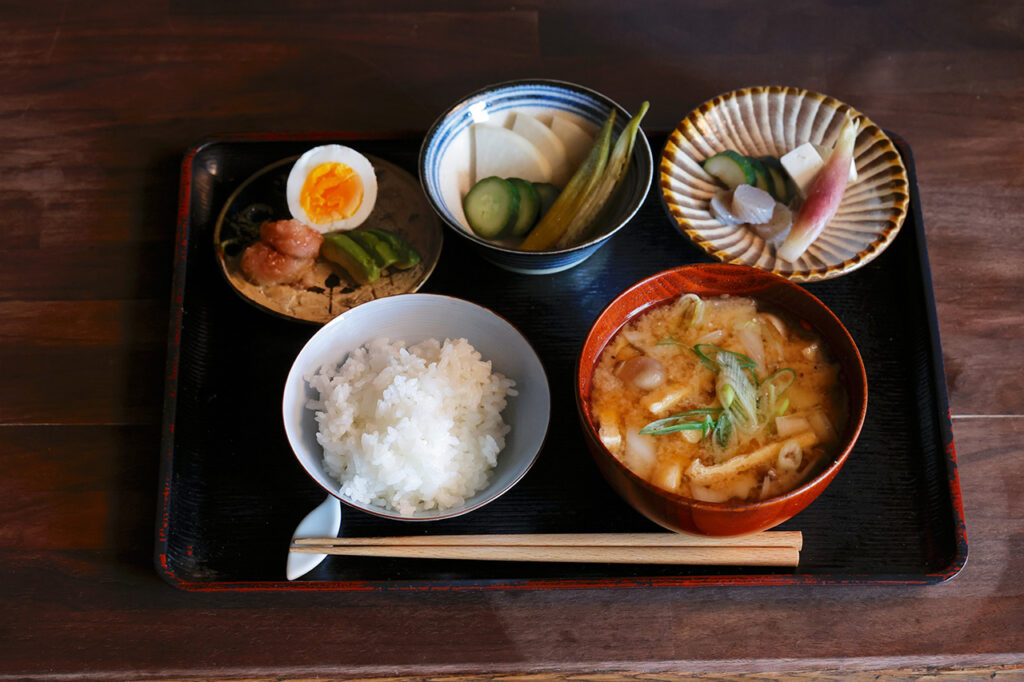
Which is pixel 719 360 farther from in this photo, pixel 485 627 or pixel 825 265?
pixel 485 627

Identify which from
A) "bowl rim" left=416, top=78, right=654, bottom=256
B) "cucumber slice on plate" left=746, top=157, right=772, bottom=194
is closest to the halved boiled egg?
"bowl rim" left=416, top=78, right=654, bottom=256

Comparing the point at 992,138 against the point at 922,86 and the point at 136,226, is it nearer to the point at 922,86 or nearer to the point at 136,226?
the point at 922,86

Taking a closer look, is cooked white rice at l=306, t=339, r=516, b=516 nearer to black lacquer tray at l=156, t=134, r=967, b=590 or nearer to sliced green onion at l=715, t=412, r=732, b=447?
black lacquer tray at l=156, t=134, r=967, b=590

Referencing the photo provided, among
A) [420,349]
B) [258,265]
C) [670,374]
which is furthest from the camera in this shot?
[258,265]

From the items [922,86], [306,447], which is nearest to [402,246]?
[306,447]

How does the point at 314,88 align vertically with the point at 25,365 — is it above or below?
above

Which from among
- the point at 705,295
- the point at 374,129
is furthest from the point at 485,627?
the point at 374,129

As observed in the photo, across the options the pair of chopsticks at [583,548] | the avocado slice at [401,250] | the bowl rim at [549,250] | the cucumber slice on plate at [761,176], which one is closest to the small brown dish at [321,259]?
the avocado slice at [401,250]
